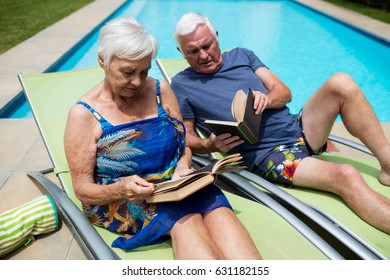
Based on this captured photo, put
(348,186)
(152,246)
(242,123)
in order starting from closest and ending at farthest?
(152,246), (242,123), (348,186)

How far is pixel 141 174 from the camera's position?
2396mm

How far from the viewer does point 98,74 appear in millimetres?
3994

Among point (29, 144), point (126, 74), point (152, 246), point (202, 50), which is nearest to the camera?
point (126, 74)

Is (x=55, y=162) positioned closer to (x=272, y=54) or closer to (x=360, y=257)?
(x=360, y=257)

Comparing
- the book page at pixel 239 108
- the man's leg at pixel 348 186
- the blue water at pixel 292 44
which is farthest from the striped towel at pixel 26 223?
the blue water at pixel 292 44

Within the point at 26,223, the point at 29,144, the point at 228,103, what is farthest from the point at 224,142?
the point at 29,144

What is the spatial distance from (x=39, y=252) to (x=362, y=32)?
9423 millimetres

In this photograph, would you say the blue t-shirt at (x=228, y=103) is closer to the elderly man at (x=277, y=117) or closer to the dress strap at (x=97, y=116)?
the elderly man at (x=277, y=117)

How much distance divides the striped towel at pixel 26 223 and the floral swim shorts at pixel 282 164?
1519 millimetres

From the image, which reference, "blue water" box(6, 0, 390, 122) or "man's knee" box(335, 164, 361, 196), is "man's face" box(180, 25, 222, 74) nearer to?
"man's knee" box(335, 164, 361, 196)

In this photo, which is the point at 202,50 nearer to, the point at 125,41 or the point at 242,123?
the point at 242,123

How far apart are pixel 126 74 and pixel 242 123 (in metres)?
0.78

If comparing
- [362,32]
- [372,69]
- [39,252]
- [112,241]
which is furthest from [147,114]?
[362,32]

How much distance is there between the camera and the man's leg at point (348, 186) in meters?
2.52
